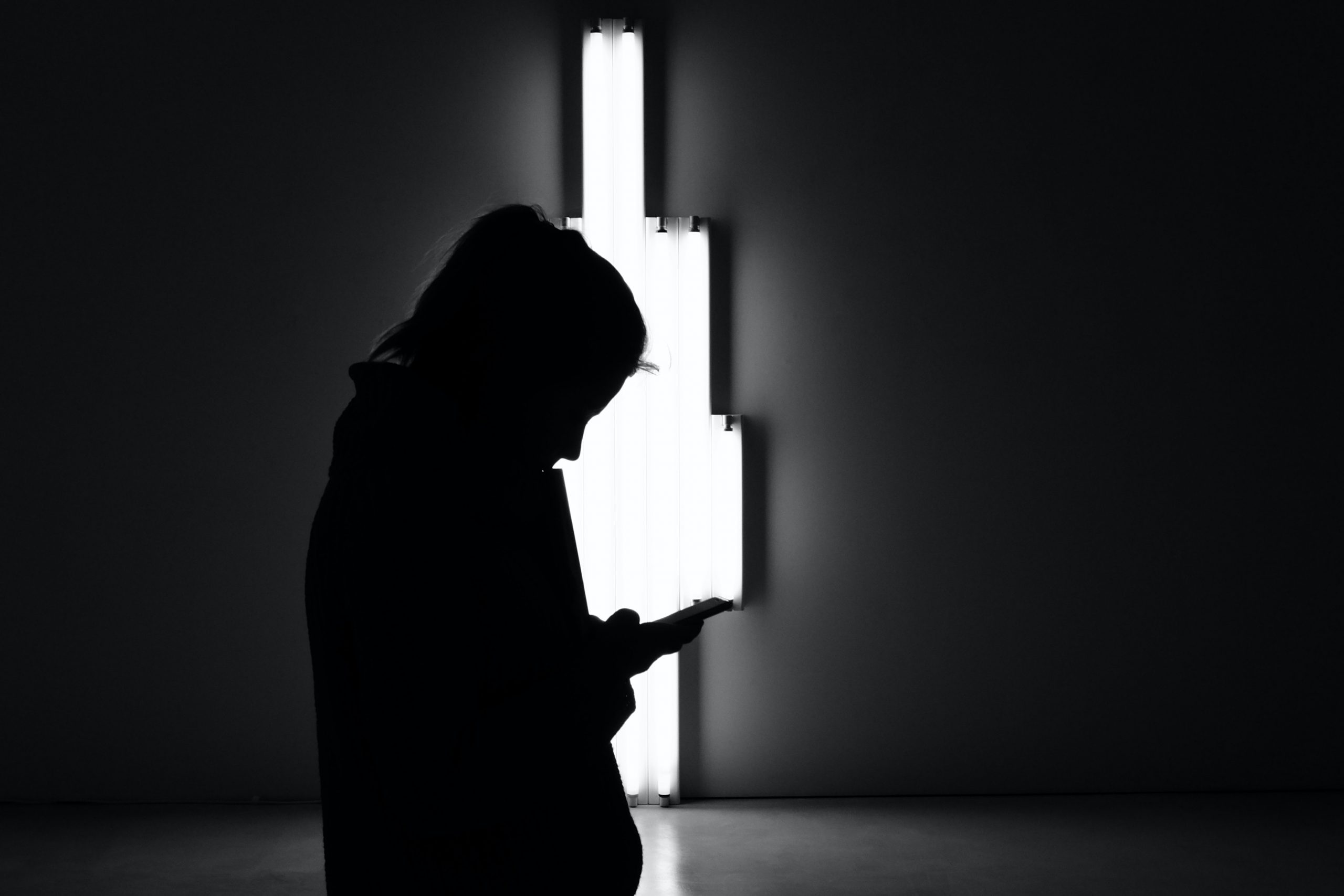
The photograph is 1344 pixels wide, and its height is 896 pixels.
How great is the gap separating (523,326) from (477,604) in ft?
0.66

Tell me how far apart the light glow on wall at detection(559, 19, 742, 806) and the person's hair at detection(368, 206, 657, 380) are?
95.7 inches

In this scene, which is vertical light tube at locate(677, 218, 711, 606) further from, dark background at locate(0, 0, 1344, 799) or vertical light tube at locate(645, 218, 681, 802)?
dark background at locate(0, 0, 1344, 799)

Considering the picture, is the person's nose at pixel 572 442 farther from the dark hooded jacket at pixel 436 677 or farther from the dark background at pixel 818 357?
the dark background at pixel 818 357

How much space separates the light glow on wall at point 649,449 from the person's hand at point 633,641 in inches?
92.9

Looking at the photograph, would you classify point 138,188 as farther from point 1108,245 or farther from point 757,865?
point 1108,245

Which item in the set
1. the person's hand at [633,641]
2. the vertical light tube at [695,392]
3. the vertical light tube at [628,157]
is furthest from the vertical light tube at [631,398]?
the person's hand at [633,641]

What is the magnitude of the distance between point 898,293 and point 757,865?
72.0 inches

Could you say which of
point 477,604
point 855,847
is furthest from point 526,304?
point 855,847

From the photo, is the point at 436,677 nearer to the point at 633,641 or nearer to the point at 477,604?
the point at 477,604

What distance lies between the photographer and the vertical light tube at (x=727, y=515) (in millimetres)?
3287

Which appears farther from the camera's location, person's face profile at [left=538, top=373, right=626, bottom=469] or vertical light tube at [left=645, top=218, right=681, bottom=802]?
vertical light tube at [left=645, top=218, right=681, bottom=802]

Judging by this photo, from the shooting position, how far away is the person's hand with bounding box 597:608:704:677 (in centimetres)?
74

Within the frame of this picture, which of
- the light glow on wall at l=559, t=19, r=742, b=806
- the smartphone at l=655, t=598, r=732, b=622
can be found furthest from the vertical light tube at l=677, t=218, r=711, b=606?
the smartphone at l=655, t=598, r=732, b=622

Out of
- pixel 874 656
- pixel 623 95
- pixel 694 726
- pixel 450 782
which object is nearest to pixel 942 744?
pixel 874 656
